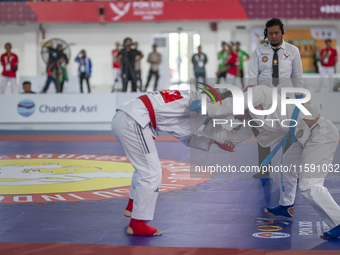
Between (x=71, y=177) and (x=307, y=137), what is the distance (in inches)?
136

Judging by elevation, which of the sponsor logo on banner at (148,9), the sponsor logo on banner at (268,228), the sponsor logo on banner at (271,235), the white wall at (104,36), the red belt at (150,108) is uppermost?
the sponsor logo on banner at (148,9)

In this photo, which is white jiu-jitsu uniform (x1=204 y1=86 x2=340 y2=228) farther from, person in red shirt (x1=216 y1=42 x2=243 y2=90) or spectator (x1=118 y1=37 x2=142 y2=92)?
person in red shirt (x1=216 y1=42 x2=243 y2=90)

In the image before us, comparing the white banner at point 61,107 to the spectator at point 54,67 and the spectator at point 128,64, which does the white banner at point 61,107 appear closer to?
the spectator at point 128,64

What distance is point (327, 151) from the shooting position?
389 cm

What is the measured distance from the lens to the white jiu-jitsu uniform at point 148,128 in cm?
389

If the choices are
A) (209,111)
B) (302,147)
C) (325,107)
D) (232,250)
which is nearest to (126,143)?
(209,111)

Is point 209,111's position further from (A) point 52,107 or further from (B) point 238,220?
(A) point 52,107

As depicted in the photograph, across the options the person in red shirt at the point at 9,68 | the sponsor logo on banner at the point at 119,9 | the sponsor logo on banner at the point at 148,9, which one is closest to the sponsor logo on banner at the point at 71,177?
the person in red shirt at the point at 9,68

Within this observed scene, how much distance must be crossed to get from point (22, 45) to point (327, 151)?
870 inches

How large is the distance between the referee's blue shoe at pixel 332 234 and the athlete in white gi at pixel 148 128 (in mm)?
1382

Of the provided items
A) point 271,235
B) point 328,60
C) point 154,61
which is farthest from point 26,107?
point 328,60

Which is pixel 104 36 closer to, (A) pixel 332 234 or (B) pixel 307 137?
(B) pixel 307 137

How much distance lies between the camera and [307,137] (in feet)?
12.9

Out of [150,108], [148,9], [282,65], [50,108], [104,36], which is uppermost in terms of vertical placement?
[148,9]
